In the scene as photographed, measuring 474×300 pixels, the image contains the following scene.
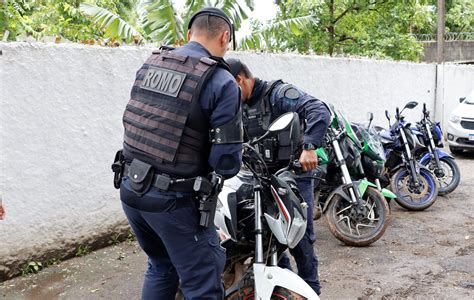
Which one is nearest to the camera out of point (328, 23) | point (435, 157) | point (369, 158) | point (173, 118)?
point (173, 118)

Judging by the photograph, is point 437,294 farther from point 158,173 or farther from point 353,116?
point 353,116

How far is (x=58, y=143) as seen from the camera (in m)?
4.23

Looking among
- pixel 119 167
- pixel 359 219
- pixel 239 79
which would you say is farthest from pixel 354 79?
pixel 119 167

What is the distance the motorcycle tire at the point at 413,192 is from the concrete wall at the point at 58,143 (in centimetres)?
336

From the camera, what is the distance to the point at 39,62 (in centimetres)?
404

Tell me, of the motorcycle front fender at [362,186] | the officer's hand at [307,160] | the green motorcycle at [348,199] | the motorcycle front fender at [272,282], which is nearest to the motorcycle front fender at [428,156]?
the green motorcycle at [348,199]

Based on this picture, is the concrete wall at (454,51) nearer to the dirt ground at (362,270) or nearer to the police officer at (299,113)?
the dirt ground at (362,270)

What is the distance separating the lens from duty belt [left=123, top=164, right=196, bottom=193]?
2301 mm

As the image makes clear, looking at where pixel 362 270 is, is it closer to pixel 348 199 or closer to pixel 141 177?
pixel 348 199

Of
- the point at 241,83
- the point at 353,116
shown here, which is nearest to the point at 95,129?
the point at 241,83

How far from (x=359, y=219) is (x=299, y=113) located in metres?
1.69

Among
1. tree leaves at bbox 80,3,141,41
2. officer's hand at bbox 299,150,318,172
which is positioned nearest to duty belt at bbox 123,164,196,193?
officer's hand at bbox 299,150,318,172

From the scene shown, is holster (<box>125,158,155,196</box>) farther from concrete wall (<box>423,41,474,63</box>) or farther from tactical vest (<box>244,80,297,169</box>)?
concrete wall (<box>423,41,474,63</box>)

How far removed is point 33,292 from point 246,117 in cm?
211
